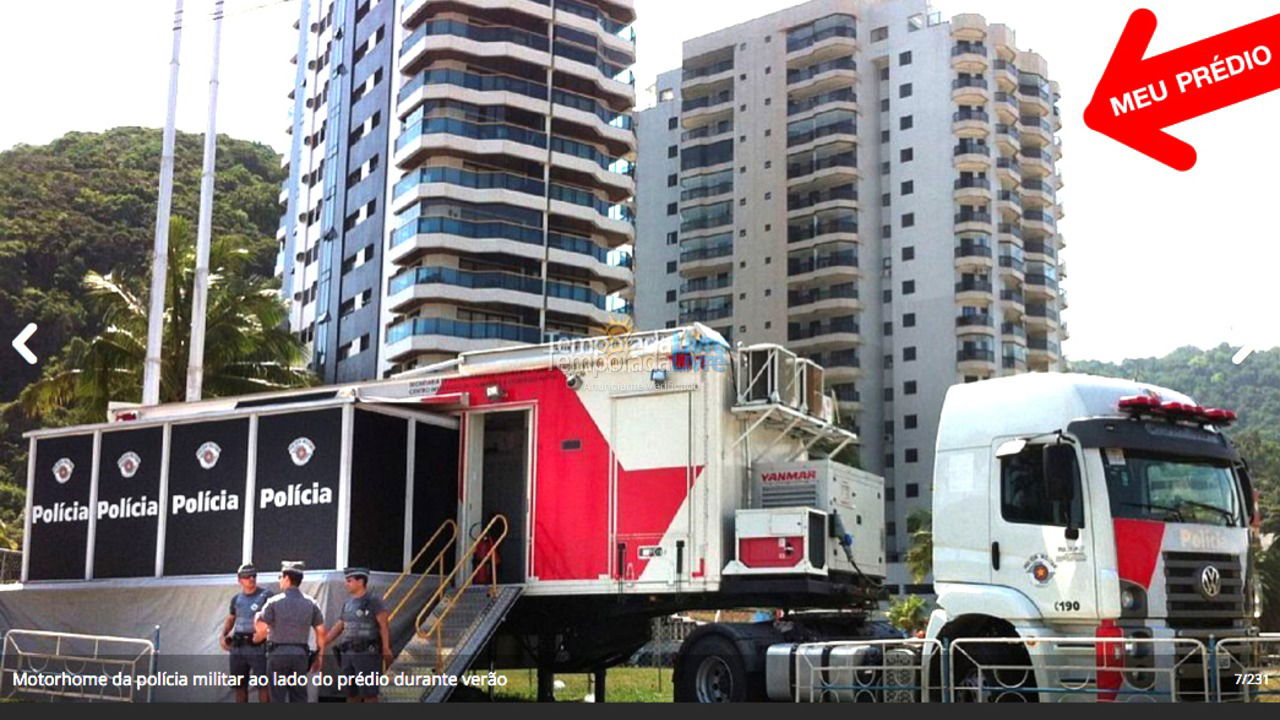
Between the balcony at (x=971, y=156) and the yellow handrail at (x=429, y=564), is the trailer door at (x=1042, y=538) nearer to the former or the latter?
the yellow handrail at (x=429, y=564)

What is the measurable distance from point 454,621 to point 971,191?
81.6 metres

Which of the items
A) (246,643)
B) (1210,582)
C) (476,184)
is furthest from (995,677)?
(476,184)

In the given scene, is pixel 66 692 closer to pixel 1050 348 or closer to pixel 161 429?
pixel 161 429

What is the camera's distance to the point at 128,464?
19906 millimetres

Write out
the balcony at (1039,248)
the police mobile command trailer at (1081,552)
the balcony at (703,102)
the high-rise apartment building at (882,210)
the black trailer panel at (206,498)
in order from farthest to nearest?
the balcony at (703,102)
the balcony at (1039,248)
the high-rise apartment building at (882,210)
the black trailer panel at (206,498)
the police mobile command trailer at (1081,552)

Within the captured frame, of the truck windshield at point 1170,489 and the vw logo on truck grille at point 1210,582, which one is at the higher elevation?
the truck windshield at point 1170,489

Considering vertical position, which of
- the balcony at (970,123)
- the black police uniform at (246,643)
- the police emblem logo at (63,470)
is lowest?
the black police uniform at (246,643)

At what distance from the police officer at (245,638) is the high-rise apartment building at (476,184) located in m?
52.6

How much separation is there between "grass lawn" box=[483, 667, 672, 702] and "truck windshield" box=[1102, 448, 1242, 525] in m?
9.28

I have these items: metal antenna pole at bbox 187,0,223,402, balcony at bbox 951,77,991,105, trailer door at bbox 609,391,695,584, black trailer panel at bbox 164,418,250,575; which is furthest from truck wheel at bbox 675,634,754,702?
balcony at bbox 951,77,991,105

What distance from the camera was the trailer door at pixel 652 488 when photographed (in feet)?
56.6

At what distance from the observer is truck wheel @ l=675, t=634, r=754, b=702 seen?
16375 millimetres

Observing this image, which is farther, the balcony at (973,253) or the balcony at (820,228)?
the balcony at (820,228)

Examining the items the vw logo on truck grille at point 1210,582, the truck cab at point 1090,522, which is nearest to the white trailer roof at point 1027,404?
the truck cab at point 1090,522
